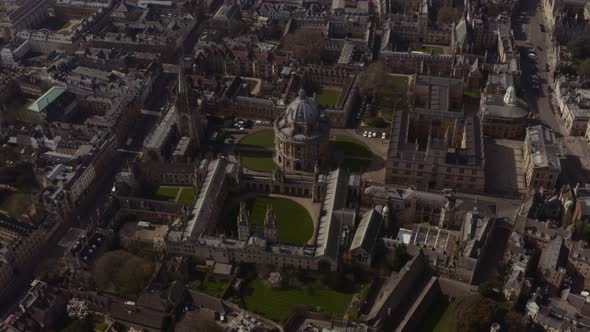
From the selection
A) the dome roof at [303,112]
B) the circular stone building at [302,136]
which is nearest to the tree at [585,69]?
the circular stone building at [302,136]

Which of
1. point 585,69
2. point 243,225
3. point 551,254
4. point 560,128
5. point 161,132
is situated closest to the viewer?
point 551,254

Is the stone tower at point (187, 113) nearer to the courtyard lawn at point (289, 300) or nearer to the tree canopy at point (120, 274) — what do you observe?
the tree canopy at point (120, 274)

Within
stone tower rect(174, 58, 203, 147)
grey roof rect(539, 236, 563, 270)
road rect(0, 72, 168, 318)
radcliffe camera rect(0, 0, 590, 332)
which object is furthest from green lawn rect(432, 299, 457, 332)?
stone tower rect(174, 58, 203, 147)

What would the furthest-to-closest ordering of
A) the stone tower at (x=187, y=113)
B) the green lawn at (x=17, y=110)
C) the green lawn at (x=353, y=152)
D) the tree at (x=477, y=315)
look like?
the green lawn at (x=17, y=110) → the green lawn at (x=353, y=152) → the stone tower at (x=187, y=113) → the tree at (x=477, y=315)

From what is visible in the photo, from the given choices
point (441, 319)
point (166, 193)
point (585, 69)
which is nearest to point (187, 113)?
point (166, 193)

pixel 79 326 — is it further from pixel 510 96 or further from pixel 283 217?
pixel 510 96
